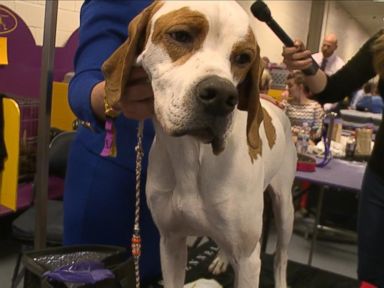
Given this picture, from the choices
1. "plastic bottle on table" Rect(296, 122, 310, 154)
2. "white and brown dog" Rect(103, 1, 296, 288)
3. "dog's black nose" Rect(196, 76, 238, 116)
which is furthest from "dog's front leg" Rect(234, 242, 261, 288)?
"plastic bottle on table" Rect(296, 122, 310, 154)

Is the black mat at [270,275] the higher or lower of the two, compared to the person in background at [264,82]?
lower

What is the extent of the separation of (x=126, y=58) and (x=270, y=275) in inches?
47.2

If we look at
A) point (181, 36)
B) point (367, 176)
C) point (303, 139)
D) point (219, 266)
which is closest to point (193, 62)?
point (181, 36)

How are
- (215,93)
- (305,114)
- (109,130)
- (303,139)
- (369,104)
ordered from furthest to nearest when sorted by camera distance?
(369,104) → (303,139) → (305,114) → (109,130) → (215,93)

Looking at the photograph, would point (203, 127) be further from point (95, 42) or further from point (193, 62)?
point (95, 42)

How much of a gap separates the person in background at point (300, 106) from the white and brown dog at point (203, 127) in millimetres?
286

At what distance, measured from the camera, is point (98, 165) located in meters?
1.15

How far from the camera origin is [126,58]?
0.79m

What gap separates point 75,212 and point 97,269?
37 cm

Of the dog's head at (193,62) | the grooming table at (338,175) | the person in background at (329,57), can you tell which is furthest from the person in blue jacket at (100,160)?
the grooming table at (338,175)

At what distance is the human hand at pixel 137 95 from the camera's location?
83 cm

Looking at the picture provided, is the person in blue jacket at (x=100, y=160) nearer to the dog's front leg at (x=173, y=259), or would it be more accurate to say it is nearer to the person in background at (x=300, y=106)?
the dog's front leg at (x=173, y=259)

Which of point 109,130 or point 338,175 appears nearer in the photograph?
point 109,130

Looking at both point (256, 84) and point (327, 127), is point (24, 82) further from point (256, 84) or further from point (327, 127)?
point (256, 84)
